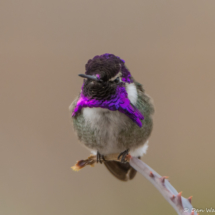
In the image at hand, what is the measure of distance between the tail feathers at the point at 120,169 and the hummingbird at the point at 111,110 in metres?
0.13

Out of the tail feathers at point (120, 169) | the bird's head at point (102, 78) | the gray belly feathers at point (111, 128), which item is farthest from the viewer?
the tail feathers at point (120, 169)

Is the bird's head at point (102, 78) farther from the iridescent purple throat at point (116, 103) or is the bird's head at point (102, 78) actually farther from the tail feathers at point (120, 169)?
the tail feathers at point (120, 169)

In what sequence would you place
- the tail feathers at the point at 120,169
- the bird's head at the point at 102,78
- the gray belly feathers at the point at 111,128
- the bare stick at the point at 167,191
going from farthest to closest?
the tail feathers at the point at 120,169, the gray belly feathers at the point at 111,128, the bird's head at the point at 102,78, the bare stick at the point at 167,191

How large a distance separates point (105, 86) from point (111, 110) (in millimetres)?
105

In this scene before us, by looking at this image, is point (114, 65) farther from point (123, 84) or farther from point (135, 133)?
point (135, 133)

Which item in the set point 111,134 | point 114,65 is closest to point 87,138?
point 111,134

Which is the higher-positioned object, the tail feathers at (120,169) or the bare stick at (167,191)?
the tail feathers at (120,169)

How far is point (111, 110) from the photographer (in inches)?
40.5

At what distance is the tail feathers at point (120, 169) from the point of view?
169 cm

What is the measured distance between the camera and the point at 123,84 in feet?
3.54

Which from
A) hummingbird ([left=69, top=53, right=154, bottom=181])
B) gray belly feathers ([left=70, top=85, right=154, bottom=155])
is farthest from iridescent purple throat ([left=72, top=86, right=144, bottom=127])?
gray belly feathers ([left=70, top=85, right=154, bottom=155])

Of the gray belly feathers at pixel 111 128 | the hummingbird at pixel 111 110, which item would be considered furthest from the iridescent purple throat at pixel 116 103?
the gray belly feathers at pixel 111 128

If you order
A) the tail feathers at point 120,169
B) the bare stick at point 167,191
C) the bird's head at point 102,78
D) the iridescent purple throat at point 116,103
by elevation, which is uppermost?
the bird's head at point 102,78

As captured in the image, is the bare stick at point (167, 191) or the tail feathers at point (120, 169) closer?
the bare stick at point (167, 191)
